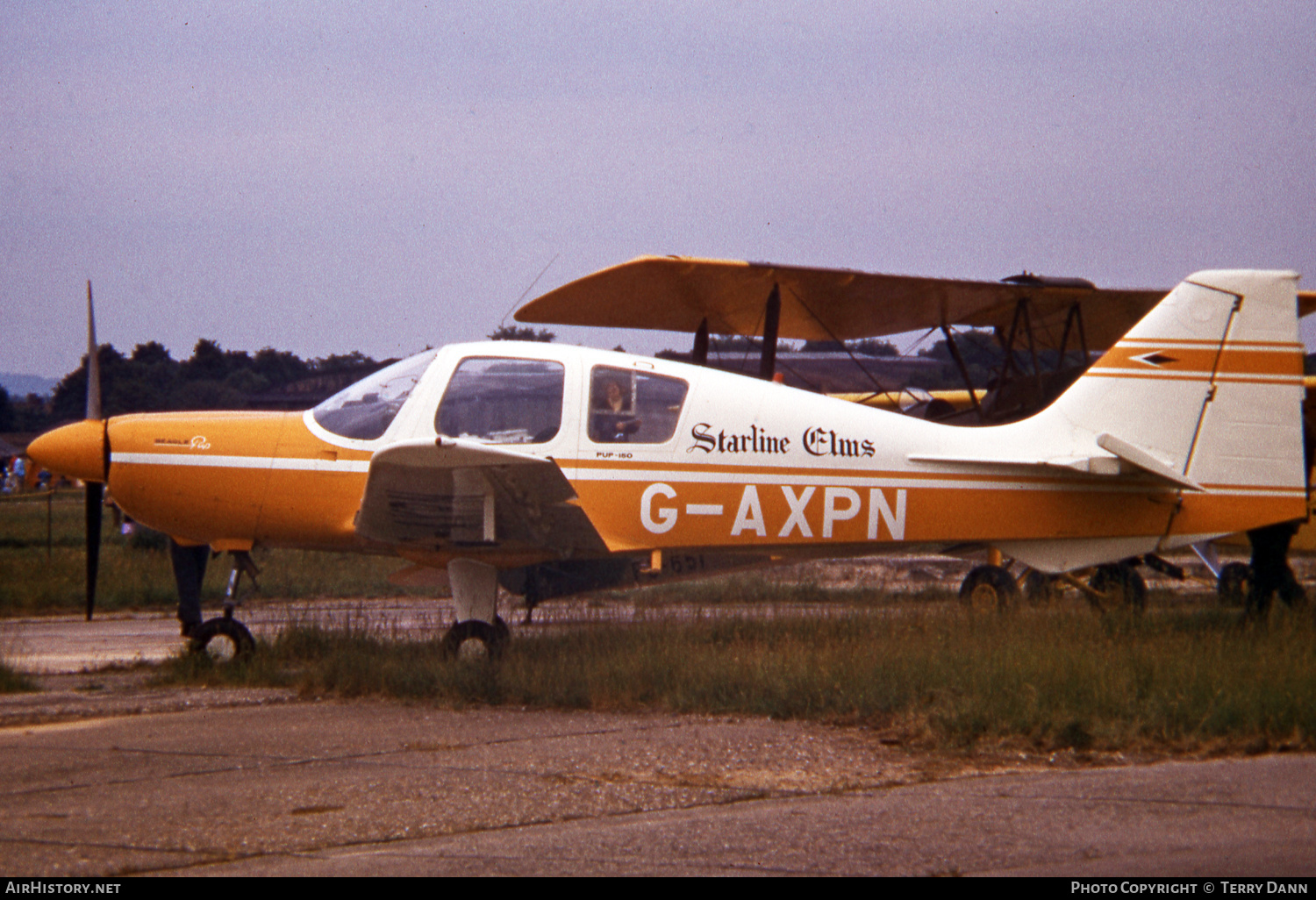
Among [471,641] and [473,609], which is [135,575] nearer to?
[473,609]

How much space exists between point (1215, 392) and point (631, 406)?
4.68 m

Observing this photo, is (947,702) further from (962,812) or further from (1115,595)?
(1115,595)

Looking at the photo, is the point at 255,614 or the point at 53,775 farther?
the point at 255,614

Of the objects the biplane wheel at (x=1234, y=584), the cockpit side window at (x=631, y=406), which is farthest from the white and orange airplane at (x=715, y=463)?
the biplane wheel at (x=1234, y=584)

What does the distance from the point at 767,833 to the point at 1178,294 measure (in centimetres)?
656

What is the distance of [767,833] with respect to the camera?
388 cm

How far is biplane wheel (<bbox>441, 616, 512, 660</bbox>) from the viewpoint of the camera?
24.1ft

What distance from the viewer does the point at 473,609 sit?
7.60m

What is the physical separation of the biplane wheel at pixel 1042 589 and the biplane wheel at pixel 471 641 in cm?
441

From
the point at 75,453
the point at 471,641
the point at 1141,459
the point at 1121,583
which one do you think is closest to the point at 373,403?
the point at 471,641

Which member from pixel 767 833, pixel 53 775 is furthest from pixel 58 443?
pixel 767 833

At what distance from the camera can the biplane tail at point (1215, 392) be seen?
8.21m

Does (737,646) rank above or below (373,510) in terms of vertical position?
below

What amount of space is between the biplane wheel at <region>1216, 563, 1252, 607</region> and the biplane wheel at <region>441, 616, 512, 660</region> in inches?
281
